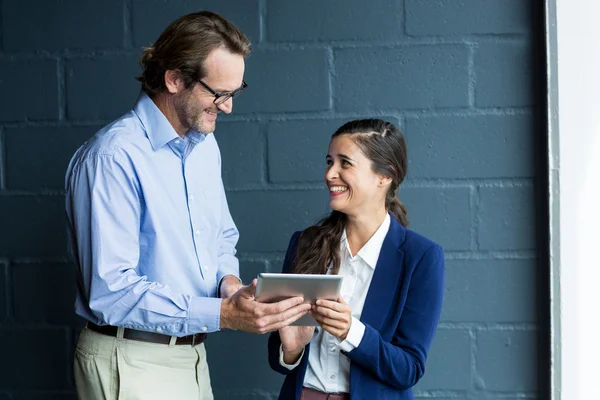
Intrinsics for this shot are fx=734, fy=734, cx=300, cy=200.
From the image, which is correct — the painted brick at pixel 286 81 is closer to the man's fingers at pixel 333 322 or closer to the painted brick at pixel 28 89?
the painted brick at pixel 28 89

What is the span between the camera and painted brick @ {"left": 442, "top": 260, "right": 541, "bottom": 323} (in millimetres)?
2531

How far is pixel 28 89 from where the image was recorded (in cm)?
265

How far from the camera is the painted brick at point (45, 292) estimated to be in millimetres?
2682

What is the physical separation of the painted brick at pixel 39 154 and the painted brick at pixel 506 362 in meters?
1.59

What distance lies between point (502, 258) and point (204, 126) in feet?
3.84

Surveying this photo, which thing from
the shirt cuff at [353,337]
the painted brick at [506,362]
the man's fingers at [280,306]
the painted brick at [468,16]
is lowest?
the painted brick at [506,362]

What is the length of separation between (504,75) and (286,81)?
75 centimetres

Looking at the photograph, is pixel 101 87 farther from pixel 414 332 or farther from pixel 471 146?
pixel 414 332

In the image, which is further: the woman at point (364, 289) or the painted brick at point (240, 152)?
the painted brick at point (240, 152)

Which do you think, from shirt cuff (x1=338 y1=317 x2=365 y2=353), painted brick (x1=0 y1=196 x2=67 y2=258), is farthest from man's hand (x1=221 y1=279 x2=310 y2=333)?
painted brick (x1=0 y1=196 x2=67 y2=258)

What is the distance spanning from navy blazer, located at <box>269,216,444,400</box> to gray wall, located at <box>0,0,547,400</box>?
0.58 m

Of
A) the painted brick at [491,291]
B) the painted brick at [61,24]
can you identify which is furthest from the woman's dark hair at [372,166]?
the painted brick at [61,24]

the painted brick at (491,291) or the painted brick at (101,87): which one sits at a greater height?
the painted brick at (101,87)

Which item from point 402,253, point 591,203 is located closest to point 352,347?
point 402,253
